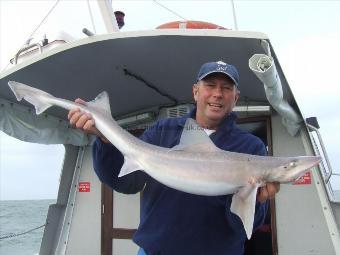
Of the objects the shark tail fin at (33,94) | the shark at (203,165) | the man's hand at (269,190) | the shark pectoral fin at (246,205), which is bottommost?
the shark pectoral fin at (246,205)

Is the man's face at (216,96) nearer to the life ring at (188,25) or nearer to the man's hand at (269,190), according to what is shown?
the man's hand at (269,190)

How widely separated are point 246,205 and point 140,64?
3.14 metres

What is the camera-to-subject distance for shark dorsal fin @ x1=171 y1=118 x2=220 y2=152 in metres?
2.87

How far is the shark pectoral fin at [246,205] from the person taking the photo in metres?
2.70

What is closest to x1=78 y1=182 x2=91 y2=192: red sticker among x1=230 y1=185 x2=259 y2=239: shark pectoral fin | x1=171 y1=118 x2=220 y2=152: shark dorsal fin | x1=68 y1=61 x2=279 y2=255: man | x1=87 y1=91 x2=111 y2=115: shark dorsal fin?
x1=68 y1=61 x2=279 y2=255: man

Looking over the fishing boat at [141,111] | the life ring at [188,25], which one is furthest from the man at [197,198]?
the life ring at [188,25]

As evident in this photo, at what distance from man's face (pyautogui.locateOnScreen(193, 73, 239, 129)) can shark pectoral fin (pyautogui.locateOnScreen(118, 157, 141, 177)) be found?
0.67 metres

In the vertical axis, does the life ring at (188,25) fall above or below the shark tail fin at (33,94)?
above

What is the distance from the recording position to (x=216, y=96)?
3.11 meters

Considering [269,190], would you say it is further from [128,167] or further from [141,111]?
[141,111]

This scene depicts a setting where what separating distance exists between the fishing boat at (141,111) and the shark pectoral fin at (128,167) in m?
1.54

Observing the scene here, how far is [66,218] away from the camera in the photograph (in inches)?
306

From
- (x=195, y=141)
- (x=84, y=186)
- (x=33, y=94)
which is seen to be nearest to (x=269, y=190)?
(x=195, y=141)

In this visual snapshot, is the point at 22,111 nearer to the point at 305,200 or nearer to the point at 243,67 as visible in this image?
the point at 243,67
